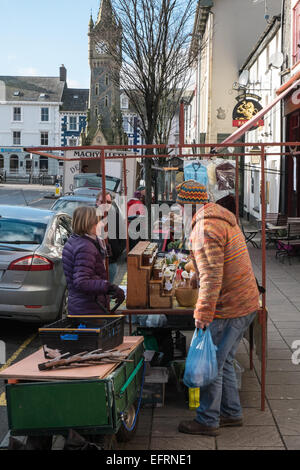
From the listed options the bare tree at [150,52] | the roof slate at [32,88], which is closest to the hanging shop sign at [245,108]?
the bare tree at [150,52]

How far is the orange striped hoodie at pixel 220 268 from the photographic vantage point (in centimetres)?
426

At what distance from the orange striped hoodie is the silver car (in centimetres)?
324

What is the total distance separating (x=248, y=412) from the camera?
4965 mm

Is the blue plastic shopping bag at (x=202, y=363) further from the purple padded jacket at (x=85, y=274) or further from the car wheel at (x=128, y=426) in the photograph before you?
the purple padded jacket at (x=85, y=274)

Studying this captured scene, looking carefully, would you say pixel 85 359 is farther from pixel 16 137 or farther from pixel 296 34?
pixel 16 137

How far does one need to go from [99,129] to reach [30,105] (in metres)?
11.2

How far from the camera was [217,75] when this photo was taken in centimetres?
3195

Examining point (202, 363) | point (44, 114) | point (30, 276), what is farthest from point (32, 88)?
point (202, 363)

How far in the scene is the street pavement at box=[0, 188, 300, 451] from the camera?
4328 mm

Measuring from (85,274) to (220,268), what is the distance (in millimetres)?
1206

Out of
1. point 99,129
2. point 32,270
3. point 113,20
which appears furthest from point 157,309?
point 99,129

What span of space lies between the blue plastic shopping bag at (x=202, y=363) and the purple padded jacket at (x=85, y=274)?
0.93 metres

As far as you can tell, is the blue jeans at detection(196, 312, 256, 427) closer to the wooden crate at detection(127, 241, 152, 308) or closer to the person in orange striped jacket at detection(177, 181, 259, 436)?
the person in orange striped jacket at detection(177, 181, 259, 436)

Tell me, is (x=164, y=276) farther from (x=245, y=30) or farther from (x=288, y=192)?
(x=245, y=30)
